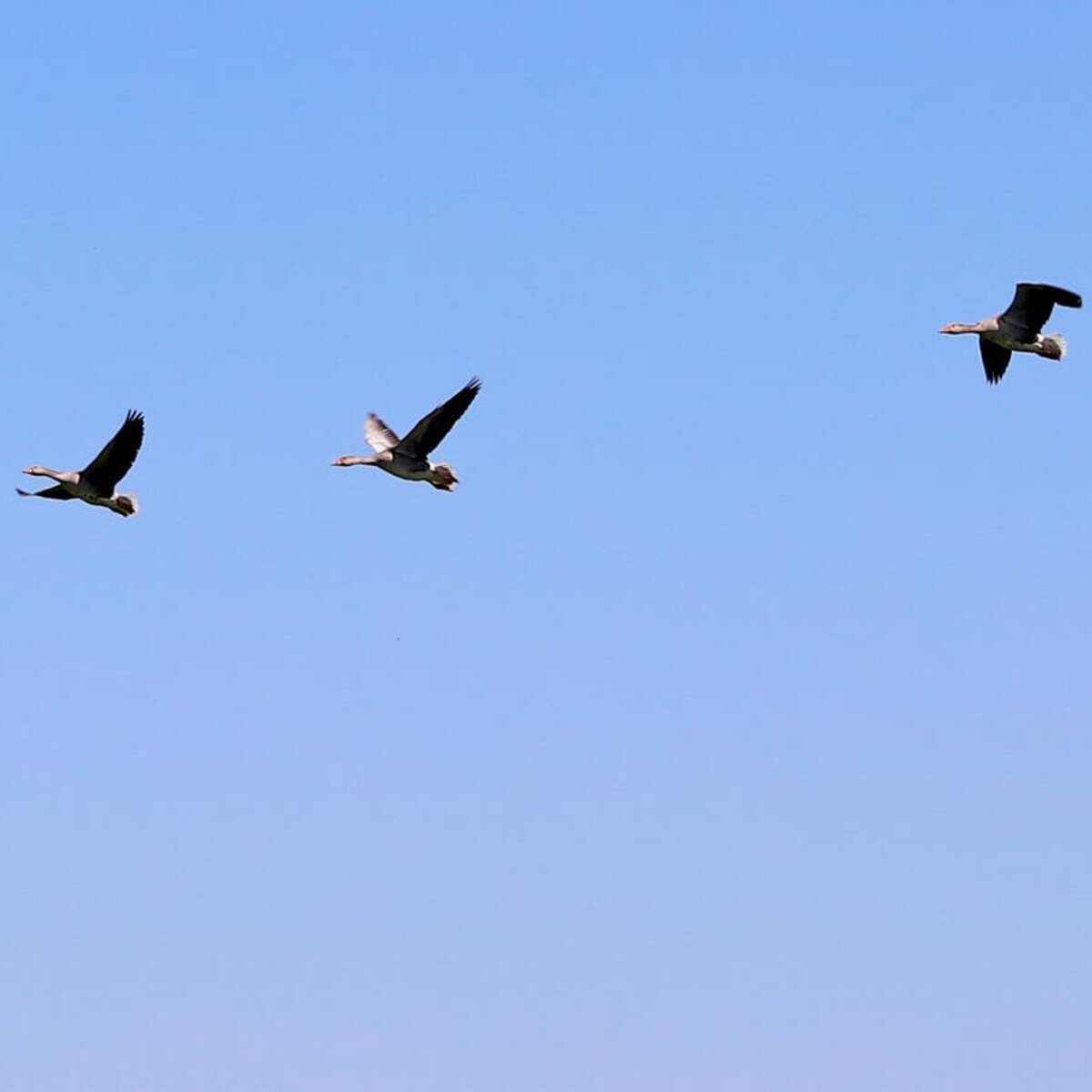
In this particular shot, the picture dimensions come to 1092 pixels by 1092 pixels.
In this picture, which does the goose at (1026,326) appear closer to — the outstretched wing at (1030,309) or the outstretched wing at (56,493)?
the outstretched wing at (1030,309)

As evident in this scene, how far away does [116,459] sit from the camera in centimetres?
4016

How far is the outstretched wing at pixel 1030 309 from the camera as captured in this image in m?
43.1

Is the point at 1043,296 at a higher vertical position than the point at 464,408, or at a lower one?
higher

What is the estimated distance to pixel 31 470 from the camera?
136ft

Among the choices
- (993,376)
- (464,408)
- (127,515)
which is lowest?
(127,515)

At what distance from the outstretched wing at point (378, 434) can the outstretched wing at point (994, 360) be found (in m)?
11.3

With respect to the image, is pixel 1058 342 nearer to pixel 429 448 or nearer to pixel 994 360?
pixel 994 360

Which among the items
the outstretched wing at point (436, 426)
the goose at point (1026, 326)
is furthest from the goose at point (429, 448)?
the goose at point (1026, 326)

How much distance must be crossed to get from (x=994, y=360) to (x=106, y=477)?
1710cm

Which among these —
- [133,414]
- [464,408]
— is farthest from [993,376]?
[133,414]

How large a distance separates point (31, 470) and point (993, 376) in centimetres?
1806

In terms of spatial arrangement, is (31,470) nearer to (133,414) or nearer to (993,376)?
(133,414)

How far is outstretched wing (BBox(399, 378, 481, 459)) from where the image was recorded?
40000 millimetres

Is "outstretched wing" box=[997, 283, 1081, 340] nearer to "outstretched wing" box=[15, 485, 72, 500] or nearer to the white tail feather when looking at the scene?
the white tail feather
